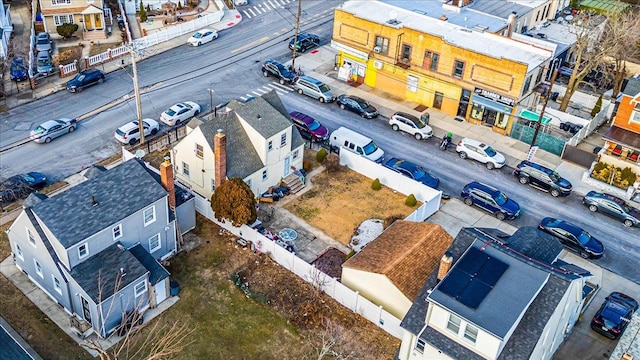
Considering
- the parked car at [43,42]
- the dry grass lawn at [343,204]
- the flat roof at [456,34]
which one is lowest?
the dry grass lawn at [343,204]

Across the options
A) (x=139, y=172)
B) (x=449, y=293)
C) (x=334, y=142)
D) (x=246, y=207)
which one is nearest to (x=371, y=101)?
(x=334, y=142)

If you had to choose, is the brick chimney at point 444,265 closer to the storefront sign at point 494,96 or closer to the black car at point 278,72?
the storefront sign at point 494,96

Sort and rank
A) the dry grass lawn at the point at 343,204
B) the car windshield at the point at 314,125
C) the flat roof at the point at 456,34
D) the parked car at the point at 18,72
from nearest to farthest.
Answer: the dry grass lawn at the point at 343,204 → the car windshield at the point at 314,125 → the flat roof at the point at 456,34 → the parked car at the point at 18,72

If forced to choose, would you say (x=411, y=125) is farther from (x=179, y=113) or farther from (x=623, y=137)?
(x=179, y=113)

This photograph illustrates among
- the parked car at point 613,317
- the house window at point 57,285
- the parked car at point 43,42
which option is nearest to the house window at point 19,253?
the house window at point 57,285

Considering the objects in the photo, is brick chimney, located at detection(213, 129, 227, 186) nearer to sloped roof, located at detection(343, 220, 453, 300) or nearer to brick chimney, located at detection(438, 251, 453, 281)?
sloped roof, located at detection(343, 220, 453, 300)

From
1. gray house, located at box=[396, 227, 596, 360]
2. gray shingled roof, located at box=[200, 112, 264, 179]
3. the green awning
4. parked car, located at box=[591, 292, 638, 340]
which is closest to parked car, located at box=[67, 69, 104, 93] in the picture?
gray shingled roof, located at box=[200, 112, 264, 179]
